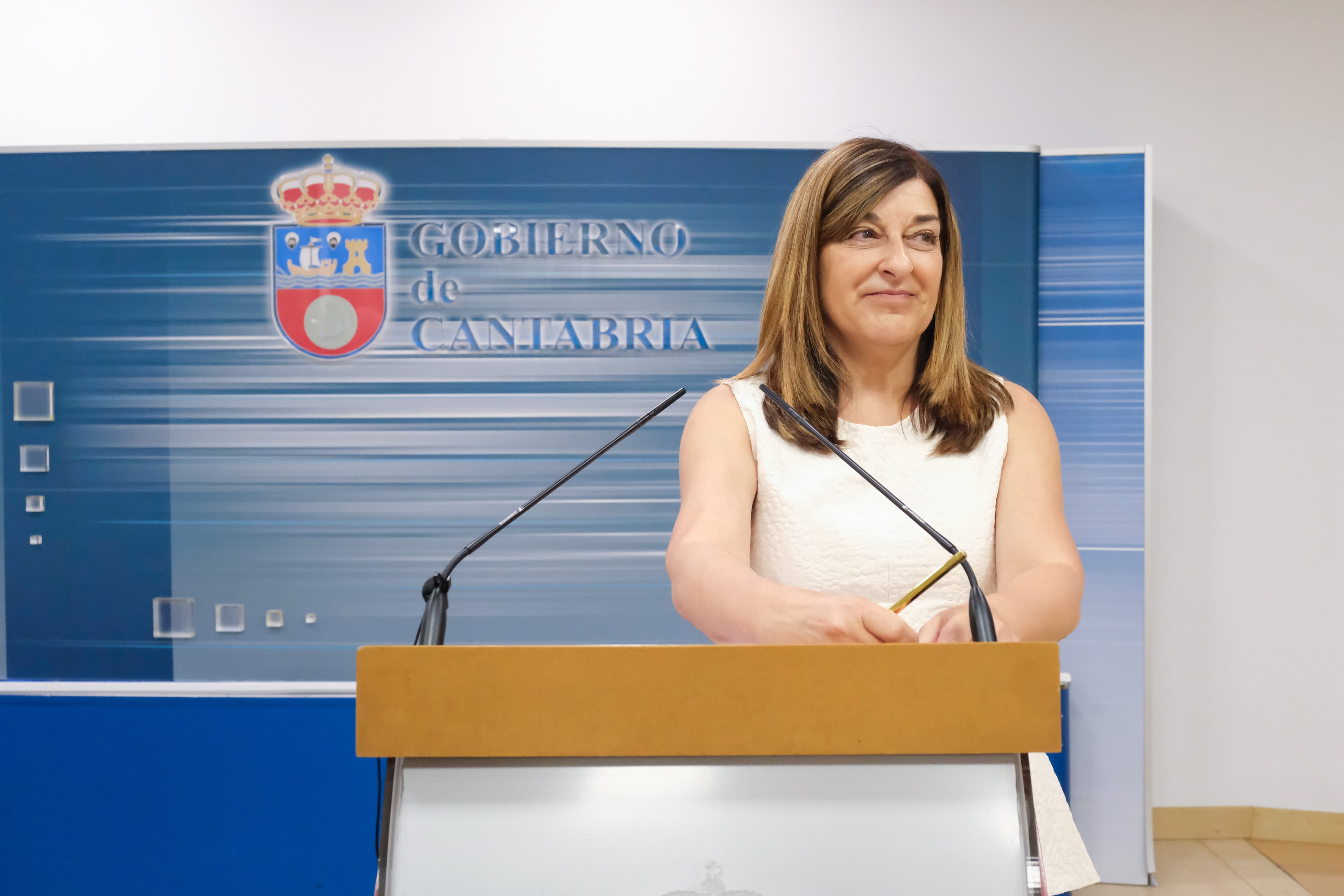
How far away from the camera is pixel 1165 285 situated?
2.85 m

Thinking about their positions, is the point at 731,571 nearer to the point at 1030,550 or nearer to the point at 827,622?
the point at 827,622

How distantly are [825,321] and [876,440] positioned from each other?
0.65ft

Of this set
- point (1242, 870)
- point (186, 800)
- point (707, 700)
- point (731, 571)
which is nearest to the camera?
point (707, 700)

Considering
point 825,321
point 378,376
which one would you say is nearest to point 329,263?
point 378,376

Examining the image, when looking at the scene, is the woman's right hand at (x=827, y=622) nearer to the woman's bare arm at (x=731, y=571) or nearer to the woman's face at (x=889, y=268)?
the woman's bare arm at (x=731, y=571)

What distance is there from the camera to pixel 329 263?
254 cm

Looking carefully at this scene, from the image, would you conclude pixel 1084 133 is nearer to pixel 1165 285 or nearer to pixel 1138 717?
pixel 1165 285

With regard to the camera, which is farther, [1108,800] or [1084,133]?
[1084,133]

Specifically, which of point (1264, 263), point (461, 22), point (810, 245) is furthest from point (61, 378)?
point (1264, 263)

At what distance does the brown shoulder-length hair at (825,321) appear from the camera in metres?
1.24

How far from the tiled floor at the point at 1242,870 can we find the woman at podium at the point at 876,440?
1805 mm

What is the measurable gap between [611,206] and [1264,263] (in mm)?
2141

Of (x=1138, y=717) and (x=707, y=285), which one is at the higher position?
(x=707, y=285)

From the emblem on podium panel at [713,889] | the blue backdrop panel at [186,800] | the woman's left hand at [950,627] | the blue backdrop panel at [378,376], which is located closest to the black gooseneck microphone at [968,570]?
the woman's left hand at [950,627]
